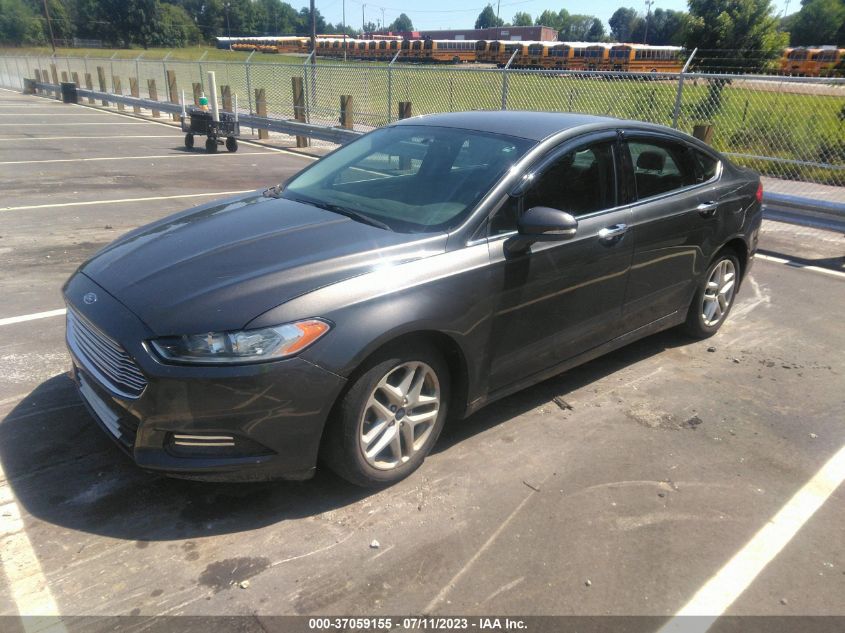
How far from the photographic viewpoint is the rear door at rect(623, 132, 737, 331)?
409cm

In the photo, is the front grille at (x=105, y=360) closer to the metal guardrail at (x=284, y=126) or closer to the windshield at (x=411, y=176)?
the windshield at (x=411, y=176)

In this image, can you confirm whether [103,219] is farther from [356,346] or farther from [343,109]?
[343,109]

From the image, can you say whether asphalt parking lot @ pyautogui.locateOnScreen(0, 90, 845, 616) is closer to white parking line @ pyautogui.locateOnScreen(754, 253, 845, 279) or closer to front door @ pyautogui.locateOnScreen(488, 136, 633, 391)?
front door @ pyautogui.locateOnScreen(488, 136, 633, 391)

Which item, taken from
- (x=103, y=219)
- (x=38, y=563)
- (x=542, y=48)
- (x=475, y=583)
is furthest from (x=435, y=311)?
(x=542, y=48)

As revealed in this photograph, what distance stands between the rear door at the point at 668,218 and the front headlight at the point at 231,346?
237 cm

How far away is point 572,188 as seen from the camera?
371cm

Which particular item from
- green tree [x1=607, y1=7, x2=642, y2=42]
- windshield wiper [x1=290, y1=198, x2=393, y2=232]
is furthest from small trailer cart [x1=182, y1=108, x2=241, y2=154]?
green tree [x1=607, y1=7, x2=642, y2=42]

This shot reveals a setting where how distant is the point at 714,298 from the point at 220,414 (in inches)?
156

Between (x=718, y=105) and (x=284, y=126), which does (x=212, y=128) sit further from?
(x=718, y=105)

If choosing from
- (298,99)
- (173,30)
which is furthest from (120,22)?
(298,99)

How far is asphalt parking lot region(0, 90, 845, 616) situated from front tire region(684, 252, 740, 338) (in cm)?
21

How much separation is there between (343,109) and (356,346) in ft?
44.4

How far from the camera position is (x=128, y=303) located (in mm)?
2803

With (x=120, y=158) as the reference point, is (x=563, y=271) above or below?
above
